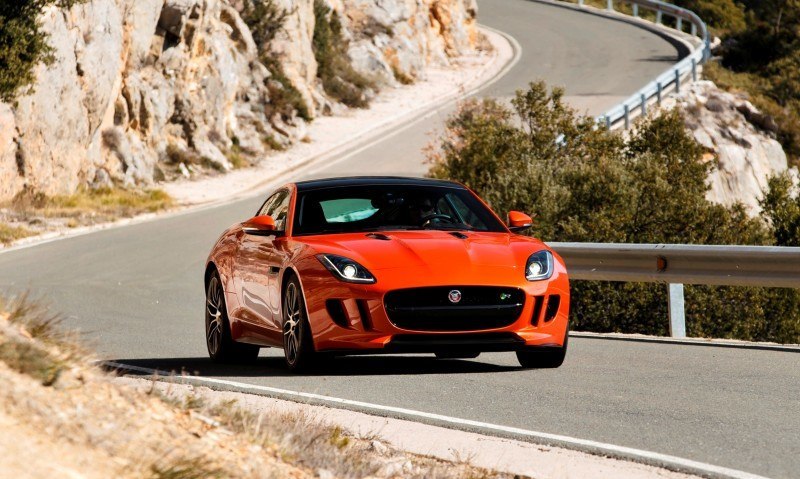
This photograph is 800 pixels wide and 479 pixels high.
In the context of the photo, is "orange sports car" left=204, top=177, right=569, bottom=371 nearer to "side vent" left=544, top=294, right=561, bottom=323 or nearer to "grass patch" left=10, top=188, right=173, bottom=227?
"side vent" left=544, top=294, right=561, bottom=323

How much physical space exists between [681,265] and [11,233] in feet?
50.2

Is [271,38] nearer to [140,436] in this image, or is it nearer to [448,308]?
[448,308]

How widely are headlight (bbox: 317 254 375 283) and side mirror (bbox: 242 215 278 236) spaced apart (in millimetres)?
907

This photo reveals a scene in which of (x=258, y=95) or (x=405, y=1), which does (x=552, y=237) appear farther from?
(x=405, y=1)

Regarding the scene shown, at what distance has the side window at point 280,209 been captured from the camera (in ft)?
35.5

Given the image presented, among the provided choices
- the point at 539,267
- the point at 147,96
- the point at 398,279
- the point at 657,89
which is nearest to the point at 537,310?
the point at 539,267

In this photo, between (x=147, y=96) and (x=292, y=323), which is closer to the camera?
(x=292, y=323)

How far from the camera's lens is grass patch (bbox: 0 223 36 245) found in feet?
82.3

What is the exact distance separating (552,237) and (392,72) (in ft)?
100

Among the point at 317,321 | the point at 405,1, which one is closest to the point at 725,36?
the point at 405,1

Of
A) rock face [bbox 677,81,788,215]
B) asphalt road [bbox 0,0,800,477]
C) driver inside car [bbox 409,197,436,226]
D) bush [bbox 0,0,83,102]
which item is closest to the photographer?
asphalt road [bbox 0,0,800,477]

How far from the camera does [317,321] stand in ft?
31.5

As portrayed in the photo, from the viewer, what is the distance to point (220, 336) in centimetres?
1155

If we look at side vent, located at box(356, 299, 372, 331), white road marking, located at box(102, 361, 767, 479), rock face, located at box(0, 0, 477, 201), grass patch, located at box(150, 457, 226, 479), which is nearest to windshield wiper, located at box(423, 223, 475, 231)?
side vent, located at box(356, 299, 372, 331)
